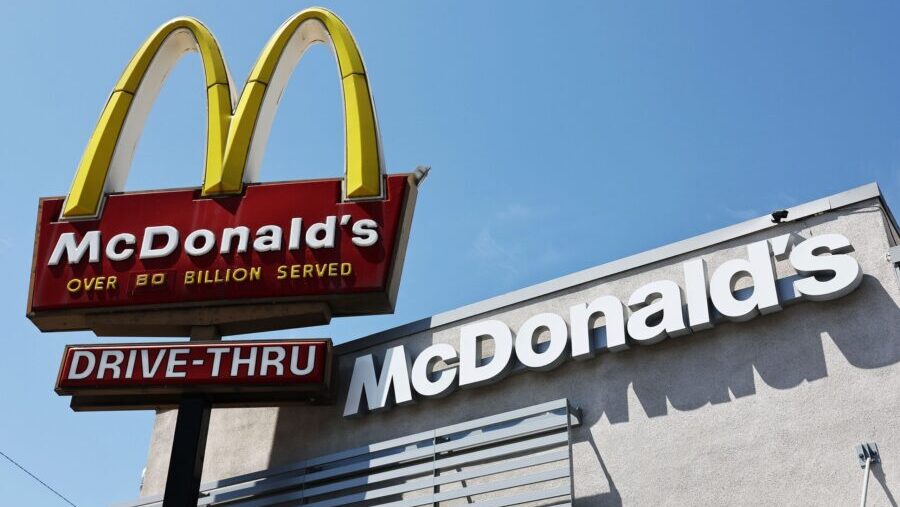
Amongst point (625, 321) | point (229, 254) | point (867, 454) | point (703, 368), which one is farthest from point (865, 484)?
point (229, 254)

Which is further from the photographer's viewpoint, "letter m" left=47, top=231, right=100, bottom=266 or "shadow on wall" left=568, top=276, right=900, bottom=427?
"letter m" left=47, top=231, right=100, bottom=266

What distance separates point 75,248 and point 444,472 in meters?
6.56

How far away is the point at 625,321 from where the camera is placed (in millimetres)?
13609

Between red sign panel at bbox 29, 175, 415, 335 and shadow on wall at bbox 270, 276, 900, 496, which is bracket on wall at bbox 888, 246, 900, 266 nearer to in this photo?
shadow on wall at bbox 270, 276, 900, 496

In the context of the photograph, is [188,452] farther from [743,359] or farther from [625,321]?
[743,359]

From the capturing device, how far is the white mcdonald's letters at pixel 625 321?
1251cm

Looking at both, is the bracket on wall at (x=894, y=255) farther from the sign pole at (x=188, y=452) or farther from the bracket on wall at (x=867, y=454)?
the sign pole at (x=188, y=452)

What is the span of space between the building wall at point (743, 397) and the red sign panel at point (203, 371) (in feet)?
6.01

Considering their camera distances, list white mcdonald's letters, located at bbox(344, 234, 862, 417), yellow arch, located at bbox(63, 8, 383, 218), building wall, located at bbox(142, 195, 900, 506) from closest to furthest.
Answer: building wall, located at bbox(142, 195, 900, 506), white mcdonald's letters, located at bbox(344, 234, 862, 417), yellow arch, located at bbox(63, 8, 383, 218)

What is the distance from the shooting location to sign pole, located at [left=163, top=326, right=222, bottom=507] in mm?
14141

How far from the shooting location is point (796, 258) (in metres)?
12.6

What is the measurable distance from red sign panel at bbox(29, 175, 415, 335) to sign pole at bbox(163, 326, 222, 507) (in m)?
1.28

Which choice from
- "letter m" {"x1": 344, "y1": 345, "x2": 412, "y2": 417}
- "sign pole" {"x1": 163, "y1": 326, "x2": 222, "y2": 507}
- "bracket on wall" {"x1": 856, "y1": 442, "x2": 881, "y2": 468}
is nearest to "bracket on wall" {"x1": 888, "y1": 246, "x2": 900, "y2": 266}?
"bracket on wall" {"x1": 856, "y1": 442, "x2": 881, "y2": 468}

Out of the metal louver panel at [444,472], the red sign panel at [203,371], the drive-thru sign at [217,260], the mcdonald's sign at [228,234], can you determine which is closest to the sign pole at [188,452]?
the drive-thru sign at [217,260]
